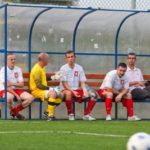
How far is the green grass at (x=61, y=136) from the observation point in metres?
10.1

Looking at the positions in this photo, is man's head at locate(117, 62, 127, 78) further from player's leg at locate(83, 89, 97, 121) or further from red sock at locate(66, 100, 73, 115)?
red sock at locate(66, 100, 73, 115)

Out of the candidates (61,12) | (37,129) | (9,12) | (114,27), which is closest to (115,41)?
(114,27)

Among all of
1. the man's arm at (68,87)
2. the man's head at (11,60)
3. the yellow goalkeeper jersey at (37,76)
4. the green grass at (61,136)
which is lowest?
the green grass at (61,136)

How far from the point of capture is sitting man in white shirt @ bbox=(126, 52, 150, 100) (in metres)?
17.5

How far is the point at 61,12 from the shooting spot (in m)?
18.1

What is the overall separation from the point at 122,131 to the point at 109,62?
5633mm

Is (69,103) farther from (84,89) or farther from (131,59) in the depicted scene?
(131,59)

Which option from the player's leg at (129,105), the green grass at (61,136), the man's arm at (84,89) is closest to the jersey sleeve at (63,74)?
the man's arm at (84,89)

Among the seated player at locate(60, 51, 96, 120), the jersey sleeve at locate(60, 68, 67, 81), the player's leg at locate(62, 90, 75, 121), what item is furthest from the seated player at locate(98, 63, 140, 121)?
the jersey sleeve at locate(60, 68, 67, 81)

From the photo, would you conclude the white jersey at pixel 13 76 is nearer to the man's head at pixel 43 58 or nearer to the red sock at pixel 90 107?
the man's head at pixel 43 58

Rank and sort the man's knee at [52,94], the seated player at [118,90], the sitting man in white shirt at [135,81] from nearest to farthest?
the man's knee at [52,94] → the seated player at [118,90] → the sitting man in white shirt at [135,81]

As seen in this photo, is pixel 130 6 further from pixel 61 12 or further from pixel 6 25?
pixel 6 25

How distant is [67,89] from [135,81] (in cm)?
186

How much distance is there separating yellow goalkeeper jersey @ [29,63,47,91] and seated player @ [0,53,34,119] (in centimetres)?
24
